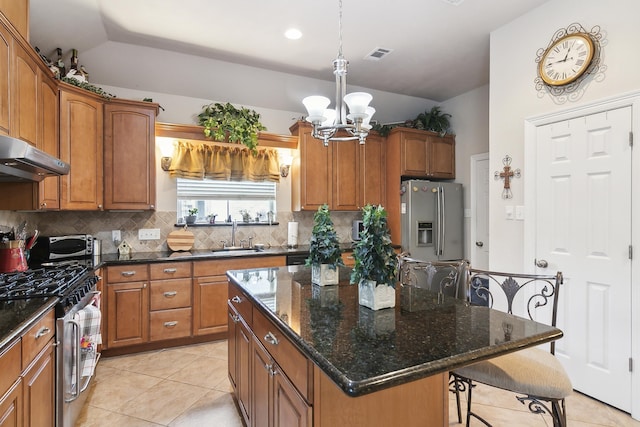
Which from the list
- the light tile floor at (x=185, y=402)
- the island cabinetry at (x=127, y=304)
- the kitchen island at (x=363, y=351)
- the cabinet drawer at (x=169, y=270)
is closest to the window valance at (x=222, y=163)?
the cabinet drawer at (x=169, y=270)

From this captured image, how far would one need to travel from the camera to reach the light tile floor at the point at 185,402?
218 cm

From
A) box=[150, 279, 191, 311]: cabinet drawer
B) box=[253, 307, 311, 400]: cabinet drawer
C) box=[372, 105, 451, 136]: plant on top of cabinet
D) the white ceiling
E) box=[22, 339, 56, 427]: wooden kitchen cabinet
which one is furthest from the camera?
box=[372, 105, 451, 136]: plant on top of cabinet

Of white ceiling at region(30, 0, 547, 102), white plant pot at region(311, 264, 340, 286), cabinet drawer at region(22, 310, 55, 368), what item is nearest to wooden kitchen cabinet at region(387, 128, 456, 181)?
white ceiling at region(30, 0, 547, 102)

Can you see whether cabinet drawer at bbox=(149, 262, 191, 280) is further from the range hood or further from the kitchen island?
the kitchen island

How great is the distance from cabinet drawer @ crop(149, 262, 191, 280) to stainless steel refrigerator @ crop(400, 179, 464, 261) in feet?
8.55

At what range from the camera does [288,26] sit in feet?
9.91

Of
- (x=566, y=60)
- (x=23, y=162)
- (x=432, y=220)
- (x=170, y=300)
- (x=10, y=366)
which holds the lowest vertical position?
(x=170, y=300)

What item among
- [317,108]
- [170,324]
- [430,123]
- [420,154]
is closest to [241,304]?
[317,108]

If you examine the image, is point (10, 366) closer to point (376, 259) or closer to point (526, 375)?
point (376, 259)

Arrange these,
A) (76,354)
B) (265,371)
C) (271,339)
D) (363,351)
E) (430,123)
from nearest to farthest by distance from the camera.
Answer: (363,351), (271,339), (265,371), (76,354), (430,123)

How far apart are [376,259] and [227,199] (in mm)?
3175

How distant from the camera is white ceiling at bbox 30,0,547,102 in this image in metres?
2.71

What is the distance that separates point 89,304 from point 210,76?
2.65m

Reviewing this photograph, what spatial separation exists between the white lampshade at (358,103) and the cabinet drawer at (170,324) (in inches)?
101
